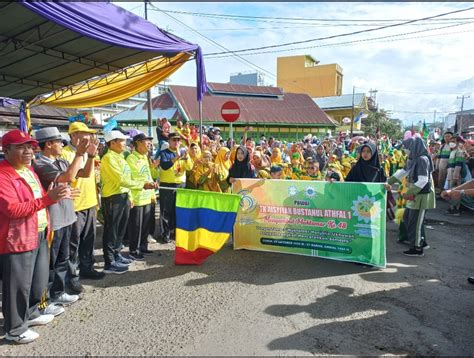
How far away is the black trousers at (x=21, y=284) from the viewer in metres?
2.94

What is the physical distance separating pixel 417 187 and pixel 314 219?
5.37 feet

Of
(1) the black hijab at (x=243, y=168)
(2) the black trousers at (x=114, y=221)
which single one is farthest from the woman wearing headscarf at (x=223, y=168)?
(2) the black trousers at (x=114, y=221)

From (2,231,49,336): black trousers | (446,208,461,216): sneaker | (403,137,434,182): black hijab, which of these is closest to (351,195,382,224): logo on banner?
(403,137,434,182): black hijab

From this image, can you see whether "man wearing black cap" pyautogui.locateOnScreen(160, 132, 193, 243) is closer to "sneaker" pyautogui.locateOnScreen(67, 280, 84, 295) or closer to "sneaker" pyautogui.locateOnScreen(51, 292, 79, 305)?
"sneaker" pyautogui.locateOnScreen(67, 280, 84, 295)

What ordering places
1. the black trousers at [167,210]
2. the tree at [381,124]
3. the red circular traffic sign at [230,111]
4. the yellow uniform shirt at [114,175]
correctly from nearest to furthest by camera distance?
the yellow uniform shirt at [114,175], the black trousers at [167,210], the red circular traffic sign at [230,111], the tree at [381,124]

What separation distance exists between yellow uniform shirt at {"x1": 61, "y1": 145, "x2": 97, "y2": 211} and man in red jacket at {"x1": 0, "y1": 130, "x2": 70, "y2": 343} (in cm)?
83

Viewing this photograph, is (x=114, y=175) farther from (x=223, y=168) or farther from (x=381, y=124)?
(x=381, y=124)

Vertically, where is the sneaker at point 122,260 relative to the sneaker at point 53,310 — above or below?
above

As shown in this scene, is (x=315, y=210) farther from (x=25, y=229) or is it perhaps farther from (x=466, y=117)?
(x=466, y=117)

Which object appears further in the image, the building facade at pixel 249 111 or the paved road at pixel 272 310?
the building facade at pixel 249 111

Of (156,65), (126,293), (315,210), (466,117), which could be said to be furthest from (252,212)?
(466,117)

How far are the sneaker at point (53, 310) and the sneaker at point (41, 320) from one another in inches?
2.5

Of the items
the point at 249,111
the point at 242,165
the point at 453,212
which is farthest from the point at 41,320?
the point at 249,111

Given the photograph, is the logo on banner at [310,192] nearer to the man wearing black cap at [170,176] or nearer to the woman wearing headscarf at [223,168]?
the woman wearing headscarf at [223,168]
